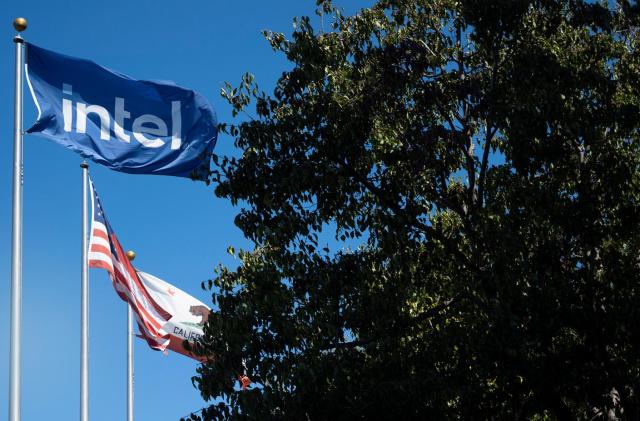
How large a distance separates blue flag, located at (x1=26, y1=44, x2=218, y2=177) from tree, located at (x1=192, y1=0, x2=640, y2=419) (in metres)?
1.35

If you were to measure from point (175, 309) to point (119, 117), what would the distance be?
5434 mm

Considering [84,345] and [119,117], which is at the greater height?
[119,117]

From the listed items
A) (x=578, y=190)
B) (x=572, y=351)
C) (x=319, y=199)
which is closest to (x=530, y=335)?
(x=572, y=351)

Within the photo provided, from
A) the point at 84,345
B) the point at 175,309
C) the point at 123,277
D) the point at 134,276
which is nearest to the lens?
the point at 84,345

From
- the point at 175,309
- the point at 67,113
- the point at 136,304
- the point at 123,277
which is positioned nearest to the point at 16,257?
the point at 67,113

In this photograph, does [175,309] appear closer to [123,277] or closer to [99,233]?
[123,277]

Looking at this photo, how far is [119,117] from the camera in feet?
57.3

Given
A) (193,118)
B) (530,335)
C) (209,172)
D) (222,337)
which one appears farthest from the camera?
(193,118)

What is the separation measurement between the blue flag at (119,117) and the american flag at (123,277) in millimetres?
1650

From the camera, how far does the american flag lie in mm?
18000

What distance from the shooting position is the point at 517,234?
14727 millimetres

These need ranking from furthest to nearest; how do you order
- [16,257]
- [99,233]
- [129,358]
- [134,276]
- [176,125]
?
[129,358] < [134,276] < [99,233] < [176,125] < [16,257]

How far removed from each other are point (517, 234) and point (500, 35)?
299cm

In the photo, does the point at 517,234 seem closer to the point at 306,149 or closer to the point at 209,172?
the point at 306,149
